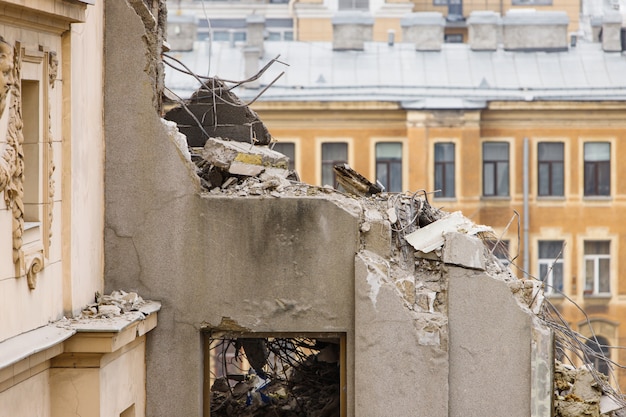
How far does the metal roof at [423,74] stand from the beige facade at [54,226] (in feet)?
104

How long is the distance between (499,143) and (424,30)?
18.9ft

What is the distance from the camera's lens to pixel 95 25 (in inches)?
349

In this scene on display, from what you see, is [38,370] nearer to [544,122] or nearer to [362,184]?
[362,184]

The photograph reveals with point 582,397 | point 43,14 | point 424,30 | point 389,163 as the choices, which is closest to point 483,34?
point 424,30

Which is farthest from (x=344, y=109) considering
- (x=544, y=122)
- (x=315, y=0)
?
(x=315, y=0)

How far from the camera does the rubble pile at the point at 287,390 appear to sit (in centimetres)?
1130

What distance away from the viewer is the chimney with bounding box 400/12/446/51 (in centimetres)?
4388

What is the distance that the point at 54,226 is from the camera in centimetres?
795

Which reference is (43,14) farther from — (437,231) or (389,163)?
(389,163)

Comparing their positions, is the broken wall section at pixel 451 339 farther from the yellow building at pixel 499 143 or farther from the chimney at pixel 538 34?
the chimney at pixel 538 34

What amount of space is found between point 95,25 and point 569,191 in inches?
1354

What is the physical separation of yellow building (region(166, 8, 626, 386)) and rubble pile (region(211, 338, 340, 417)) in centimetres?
2818

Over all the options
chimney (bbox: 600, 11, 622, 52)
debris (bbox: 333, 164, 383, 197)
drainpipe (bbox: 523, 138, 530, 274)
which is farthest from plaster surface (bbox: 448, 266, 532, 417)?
chimney (bbox: 600, 11, 622, 52)

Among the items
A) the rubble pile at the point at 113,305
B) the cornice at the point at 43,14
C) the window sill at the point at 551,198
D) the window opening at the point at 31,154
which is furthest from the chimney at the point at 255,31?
the window opening at the point at 31,154
